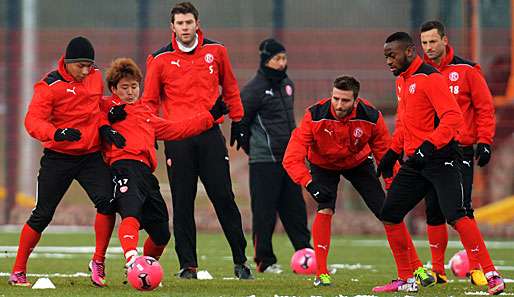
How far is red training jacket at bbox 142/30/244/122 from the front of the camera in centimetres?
1073

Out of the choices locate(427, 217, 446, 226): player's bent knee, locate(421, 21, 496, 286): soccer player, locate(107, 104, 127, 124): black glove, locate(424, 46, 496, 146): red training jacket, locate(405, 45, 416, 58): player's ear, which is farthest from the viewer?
locate(427, 217, 446, 226): player's bent knee

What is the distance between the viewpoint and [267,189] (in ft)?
42.4

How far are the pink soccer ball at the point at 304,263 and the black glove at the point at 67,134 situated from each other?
3.31m

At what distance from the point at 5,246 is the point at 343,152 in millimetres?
6742

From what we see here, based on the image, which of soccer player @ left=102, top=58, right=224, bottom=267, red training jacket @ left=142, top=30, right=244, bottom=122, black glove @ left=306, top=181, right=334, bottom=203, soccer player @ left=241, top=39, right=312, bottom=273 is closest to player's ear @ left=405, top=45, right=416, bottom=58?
black glove @ left=306, top=181, right=334, bottom=203

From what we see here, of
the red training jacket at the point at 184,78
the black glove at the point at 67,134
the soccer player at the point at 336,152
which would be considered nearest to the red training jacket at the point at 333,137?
the soccer player at the point at 336,152

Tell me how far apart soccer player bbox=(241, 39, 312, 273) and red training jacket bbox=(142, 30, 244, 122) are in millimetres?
2049

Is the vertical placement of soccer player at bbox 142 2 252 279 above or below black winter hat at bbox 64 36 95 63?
below

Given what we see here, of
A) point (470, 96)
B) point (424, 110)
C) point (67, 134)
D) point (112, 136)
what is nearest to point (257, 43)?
point (470, 96)

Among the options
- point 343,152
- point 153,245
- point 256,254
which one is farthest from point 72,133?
point 256,254

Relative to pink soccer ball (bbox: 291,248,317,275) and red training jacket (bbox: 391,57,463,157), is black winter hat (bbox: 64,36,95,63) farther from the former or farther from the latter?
pink soccer ball (bbox: 291,248,317,275)

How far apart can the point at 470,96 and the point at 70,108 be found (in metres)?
3.15

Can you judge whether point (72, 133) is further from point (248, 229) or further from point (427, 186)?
point (248, 229)

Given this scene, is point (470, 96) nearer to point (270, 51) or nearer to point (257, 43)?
point (270, 51)
